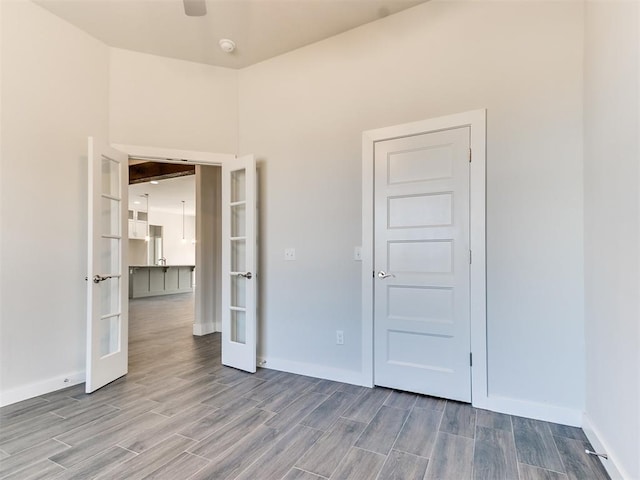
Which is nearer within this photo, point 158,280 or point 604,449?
point 604,449

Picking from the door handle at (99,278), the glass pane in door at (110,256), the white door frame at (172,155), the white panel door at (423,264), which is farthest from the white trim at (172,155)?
the white panel door at (423,264)

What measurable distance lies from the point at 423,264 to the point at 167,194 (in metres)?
8.71

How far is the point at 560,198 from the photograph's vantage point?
7.21 ft

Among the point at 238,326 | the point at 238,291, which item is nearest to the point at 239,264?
the point at 238,291

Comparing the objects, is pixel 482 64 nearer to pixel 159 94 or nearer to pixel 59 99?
pixel 159 94

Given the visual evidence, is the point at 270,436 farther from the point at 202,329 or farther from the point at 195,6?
the point at 202,329

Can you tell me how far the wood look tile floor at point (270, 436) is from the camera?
5.62 feet

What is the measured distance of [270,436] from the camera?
80.5 inches

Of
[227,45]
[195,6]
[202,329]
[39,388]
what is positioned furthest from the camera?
[202,329]

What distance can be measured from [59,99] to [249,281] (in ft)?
7.37

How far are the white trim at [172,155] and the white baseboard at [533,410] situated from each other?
3.21 m

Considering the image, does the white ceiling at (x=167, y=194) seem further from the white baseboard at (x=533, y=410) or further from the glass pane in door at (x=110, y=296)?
the white baseboard at (x=533, y=410)

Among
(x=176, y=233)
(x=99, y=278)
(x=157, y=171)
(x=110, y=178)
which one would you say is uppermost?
(x=157, y=171)

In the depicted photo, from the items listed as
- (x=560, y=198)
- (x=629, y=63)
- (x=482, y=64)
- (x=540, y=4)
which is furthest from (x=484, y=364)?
(x=540, y=4)
